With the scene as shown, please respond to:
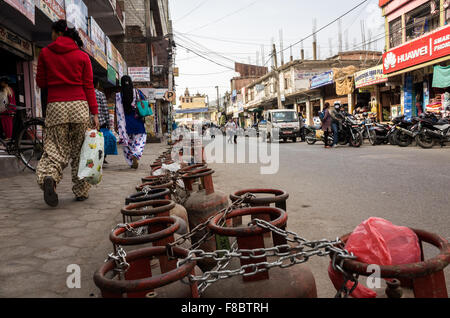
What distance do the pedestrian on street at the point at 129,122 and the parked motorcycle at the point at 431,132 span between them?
8.44 meters

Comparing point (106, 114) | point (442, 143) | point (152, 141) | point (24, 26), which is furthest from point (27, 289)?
point (152, 141)

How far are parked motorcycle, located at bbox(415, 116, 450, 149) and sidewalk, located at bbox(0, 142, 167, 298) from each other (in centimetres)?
946

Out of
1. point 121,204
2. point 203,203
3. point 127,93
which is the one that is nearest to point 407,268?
point 203,203

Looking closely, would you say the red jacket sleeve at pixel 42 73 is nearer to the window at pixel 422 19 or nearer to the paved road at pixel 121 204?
the paved road at pixel 121 204

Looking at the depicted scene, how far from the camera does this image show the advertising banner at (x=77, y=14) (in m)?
9.30

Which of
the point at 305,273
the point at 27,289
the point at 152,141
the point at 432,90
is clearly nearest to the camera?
the point at 305,273

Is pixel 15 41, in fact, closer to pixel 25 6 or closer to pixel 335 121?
pixel 25 6

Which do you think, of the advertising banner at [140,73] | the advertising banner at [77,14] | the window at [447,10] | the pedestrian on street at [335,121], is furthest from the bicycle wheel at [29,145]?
the advertising banner at [140,73]

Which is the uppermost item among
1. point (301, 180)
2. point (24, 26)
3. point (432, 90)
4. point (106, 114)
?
point (24, 26)

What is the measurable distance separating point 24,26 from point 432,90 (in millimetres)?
15237

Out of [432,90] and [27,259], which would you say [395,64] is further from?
[27,259]

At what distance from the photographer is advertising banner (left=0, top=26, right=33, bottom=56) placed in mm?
7945
